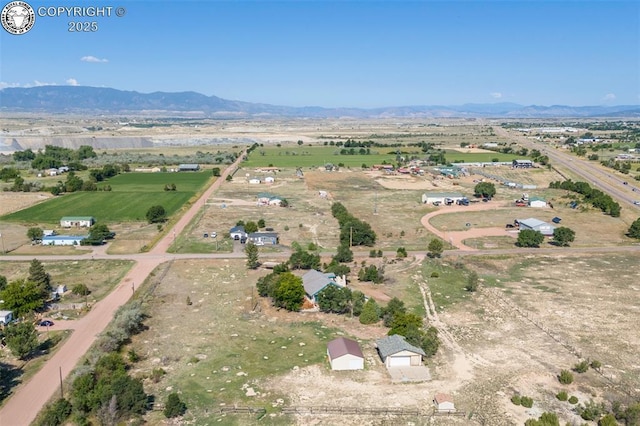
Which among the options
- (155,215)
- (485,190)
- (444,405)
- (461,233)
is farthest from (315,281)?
Result: (485,190)

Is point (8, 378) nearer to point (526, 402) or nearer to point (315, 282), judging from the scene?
point (315, 282)

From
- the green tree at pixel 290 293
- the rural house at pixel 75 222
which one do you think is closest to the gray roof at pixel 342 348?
the green tree at pixel 290 293

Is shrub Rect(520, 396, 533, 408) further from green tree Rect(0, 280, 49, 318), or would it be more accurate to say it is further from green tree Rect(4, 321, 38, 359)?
green tree Rect(0, 280, 49, 318)

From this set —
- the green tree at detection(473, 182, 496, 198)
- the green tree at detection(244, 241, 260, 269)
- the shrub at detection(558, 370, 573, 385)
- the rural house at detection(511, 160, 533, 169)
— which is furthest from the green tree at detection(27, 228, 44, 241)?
the rural house at detection(511, 160, 533, 169)

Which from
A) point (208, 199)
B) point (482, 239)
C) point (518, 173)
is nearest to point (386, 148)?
point (518, 173)

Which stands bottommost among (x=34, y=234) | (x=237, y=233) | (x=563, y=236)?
(x=237, y=233)

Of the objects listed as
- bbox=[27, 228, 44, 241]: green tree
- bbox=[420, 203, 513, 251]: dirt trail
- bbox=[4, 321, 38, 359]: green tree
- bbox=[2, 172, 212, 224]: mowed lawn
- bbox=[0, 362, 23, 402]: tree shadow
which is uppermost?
bbox=[4, 321, 38, 359]: green tree

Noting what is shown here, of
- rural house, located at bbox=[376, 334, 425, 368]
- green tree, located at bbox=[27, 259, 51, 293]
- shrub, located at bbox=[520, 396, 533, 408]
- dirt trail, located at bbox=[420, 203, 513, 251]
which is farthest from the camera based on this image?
dirt trail, located at bbox=[420, 203, 513, 251]
